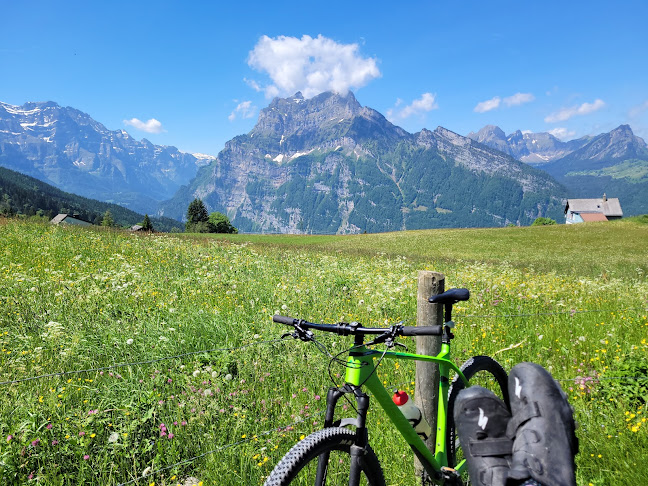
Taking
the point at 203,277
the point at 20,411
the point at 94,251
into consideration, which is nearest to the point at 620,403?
the point at 20,411

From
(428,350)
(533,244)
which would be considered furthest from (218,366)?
(533,244)

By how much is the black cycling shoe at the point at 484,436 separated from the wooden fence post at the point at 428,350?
3.09ft

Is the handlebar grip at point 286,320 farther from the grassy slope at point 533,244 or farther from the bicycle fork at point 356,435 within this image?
the grassy slope at point 533,244

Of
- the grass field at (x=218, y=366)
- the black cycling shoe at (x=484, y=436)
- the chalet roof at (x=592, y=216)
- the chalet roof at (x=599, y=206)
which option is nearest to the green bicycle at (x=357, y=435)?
the black cycling shoe at (x=484, y=436)

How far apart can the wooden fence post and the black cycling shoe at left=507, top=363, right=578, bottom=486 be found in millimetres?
1118

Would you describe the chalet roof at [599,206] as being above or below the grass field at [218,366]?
above

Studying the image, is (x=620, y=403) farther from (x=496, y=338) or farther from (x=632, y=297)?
(x=632, y=297)

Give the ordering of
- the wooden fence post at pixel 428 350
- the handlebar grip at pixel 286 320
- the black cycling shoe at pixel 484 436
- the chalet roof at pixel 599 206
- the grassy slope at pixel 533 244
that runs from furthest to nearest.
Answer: the chalet roof at pixel 599 206
the grassy slope at pixel 533 244
the wooden fence post at pixel 428 350
the handlebar grip at pixel 286 320
the black cycling shoe at pixel 484 436

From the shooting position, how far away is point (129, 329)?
5938 mm

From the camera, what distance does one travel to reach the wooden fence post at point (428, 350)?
3.46m

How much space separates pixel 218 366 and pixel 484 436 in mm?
3552

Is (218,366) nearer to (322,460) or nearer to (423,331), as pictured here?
(322,460)

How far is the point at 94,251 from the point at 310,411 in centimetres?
1157

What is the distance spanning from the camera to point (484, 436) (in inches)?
91.8
